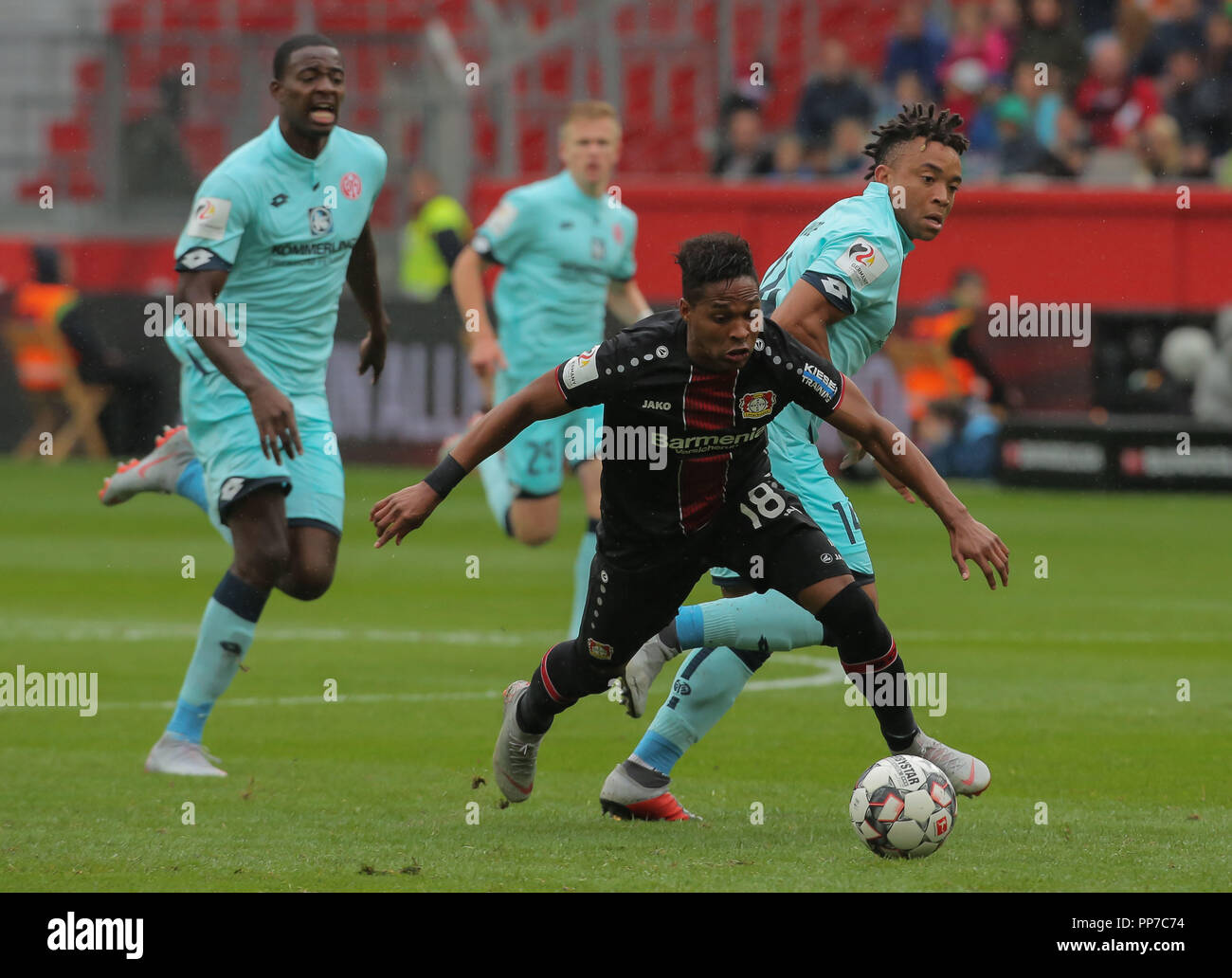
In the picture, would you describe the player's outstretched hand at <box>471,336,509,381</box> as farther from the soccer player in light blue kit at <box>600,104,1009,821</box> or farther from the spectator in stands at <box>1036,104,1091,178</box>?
the spectator in stands at <box>1036,104,1091,178</box>

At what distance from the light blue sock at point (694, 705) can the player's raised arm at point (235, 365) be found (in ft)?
4.97

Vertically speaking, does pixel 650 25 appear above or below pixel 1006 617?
above

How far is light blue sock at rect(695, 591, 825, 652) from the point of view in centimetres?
638

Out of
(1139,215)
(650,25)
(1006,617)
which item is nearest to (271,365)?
(1006,617)

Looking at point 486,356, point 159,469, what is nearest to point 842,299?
point 159,469

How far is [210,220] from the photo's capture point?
24.3 feet

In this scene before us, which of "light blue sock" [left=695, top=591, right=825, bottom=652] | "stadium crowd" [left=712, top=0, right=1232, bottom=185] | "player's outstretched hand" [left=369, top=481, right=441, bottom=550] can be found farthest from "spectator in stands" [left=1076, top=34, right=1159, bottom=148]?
"player's outstretched hand" [left=369, top=481, right=441, bottom=550]

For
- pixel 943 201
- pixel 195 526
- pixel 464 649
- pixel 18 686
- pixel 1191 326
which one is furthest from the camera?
pixel 1191 326

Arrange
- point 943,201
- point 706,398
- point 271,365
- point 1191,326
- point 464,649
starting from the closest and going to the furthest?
1. point 706,398
2. point 943,201
3. point 271,365
4. point 464,649
5. point 1191,326

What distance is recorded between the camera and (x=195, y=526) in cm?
1684

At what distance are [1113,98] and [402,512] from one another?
17.9 metres

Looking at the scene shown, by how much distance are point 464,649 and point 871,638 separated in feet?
15.2

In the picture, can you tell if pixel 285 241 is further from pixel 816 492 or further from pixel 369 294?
pixel 816 492

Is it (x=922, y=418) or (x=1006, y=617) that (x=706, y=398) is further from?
(x=922, y=418)
